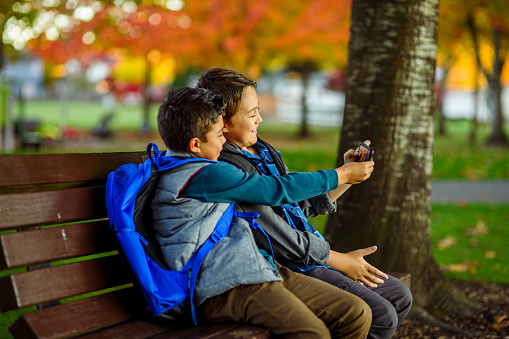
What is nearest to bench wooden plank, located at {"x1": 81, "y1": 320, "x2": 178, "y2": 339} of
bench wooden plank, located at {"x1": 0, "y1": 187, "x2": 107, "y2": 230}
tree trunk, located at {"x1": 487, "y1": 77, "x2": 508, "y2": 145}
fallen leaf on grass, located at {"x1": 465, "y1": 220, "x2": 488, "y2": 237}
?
bench wooden plank, located at {"x1": 0, "y1": 187, "x2": 107, "y2": 230}

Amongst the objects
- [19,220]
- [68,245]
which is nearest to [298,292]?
[68,245]

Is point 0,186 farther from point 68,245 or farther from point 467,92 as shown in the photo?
point 467,92

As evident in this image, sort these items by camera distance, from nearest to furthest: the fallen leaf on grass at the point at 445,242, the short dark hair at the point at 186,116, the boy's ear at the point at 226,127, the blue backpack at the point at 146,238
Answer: the blue backpack at the point at 146,238 < the short dark hair at the point at 186,116 < the boy's ear at the point at 226,127 < the fallen leaf on grass at the point at 445,242

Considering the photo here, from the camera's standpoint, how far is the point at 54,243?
7.66ft

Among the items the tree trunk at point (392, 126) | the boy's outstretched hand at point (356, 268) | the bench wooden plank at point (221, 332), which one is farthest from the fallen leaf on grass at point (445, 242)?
the bench wooden plank at point (221, 332)

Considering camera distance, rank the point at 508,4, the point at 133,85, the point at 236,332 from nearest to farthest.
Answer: the point at 236,332
the point at 508,4
the point at 133,85

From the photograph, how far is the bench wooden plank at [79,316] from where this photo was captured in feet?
7.07

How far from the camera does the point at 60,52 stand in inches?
715

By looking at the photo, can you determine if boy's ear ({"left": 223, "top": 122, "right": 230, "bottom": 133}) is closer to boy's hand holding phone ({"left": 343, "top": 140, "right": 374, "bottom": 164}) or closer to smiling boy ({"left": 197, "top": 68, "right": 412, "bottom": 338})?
smiling boy ({"left": 197, "top": 68, "right": 412, "bottom": 338})

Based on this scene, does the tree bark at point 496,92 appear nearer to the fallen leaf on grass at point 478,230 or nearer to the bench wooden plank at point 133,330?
the fallen leaf on grass at point 478,230

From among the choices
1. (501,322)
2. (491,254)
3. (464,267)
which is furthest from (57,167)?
(491,254)

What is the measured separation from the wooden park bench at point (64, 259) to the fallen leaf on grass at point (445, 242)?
4.50 m

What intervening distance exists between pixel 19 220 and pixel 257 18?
45.3 ft

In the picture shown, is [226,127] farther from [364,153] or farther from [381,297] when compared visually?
[381,297]
